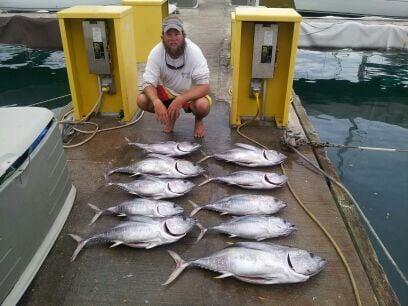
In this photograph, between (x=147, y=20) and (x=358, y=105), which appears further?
(x=358, y=105)

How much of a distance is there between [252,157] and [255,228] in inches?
46.8

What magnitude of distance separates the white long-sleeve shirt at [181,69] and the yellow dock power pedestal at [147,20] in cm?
363

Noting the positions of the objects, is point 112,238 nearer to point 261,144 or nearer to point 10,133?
point 10,133

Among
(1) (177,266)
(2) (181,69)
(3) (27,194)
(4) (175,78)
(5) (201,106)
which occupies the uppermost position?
(2) (181,69)

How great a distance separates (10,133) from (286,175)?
269 centimetres

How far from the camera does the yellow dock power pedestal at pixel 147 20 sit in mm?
7566

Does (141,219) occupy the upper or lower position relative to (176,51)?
lower

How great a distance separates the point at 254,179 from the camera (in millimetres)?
3535

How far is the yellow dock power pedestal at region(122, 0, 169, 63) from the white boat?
5409 mm

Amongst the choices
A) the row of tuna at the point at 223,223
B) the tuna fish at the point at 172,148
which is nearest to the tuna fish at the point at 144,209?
the row of tuna at the point at 223,223

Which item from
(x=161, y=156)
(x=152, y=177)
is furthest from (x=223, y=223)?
(x=161, y=156)

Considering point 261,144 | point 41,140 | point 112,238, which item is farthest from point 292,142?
point 41,140

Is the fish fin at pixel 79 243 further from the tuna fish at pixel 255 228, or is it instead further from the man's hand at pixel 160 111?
the man's hand at pixel 160 111

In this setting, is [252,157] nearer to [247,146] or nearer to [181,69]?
[247,146]
